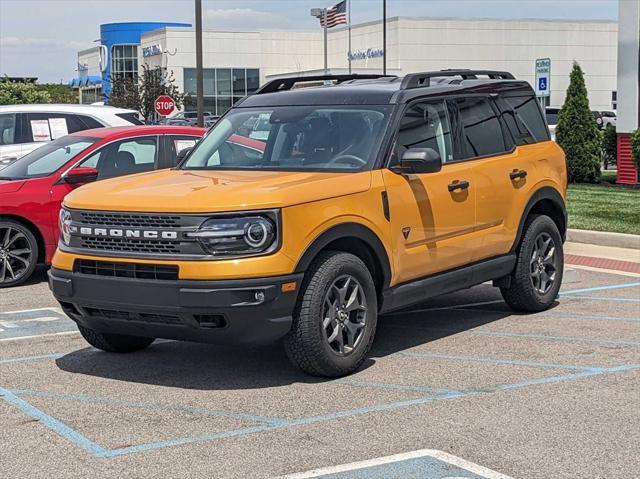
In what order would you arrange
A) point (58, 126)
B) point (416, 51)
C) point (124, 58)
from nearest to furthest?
point (58, 126) < point (416, 51) < point (124, 58)

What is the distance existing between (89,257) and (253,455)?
2.02 m

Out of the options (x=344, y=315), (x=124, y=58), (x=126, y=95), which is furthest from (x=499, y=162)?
(x=124, y=58)

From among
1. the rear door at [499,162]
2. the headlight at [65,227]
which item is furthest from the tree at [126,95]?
the headlight at [65,227]

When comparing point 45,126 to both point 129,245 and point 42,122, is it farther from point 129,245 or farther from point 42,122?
point 129,245

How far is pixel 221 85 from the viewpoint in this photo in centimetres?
7938

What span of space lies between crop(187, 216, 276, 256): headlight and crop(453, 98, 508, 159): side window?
2.40 meters

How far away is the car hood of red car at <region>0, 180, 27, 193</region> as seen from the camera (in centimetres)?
1066

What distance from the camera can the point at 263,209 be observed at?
20.4 ft

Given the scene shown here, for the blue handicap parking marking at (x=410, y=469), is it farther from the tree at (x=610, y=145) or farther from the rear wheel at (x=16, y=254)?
the tree at (x=610, y=145)

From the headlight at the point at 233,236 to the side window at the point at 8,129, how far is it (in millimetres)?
10357

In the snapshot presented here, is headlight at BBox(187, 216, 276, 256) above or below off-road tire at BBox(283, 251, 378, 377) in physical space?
above

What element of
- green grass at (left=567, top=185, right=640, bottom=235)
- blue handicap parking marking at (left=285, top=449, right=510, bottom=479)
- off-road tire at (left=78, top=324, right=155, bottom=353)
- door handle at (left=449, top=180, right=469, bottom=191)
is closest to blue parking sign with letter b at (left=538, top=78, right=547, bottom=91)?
green grass at (left=567, top=185, right=640, bottom=235)

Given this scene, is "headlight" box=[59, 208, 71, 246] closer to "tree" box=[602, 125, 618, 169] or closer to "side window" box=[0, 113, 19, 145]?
"side window" box=[0, 113, 19, 145]

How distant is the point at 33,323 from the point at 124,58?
279 ft
